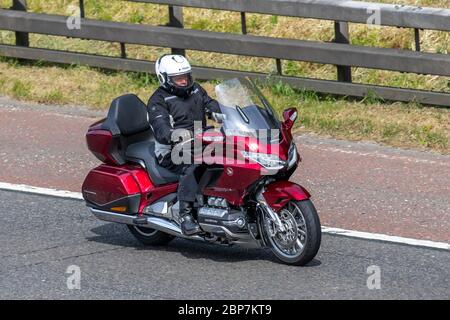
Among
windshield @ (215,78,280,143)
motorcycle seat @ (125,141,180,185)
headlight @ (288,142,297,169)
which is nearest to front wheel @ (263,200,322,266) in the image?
headlight @ (288,142,297,169)

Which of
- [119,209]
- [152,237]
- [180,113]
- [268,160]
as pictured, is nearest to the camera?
[268,160]

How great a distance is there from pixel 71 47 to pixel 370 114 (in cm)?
466

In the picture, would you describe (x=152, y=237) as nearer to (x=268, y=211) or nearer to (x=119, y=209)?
(x=119, y=209)

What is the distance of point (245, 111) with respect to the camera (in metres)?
→ 8.54

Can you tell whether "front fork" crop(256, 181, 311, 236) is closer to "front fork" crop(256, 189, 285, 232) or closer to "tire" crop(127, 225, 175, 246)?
"front fork" crop(256, 189, 285, 232)

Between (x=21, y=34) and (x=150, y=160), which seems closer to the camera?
(x=150, y=160)

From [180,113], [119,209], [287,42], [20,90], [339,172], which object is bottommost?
[339,172]

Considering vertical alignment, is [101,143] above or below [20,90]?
above

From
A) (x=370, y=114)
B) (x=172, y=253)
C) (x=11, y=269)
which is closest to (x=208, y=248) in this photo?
(x=172, y=253)

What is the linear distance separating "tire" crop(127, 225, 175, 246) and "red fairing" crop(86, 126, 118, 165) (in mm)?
574

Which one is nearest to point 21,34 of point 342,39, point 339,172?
point 342,39

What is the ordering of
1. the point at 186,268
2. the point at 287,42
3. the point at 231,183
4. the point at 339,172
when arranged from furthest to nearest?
the point at 287,42, the point at 339,172, the point at 186,268, the point at 231,183

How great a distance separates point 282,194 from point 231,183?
398 millimetres

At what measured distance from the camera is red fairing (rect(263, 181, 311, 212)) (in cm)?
829
